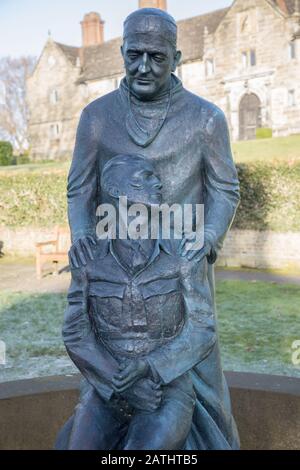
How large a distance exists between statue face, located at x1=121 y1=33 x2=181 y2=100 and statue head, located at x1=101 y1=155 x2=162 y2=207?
36 centimetres

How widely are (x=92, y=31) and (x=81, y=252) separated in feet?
165

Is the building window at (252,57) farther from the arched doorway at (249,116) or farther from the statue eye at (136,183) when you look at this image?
the statue eye at (136,183)

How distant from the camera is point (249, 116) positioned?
3691 centimetres

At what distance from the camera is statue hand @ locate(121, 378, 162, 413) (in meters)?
2.58

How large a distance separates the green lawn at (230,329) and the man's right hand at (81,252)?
4150 mm

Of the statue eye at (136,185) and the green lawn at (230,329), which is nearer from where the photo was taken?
the statue eye at (136,185)

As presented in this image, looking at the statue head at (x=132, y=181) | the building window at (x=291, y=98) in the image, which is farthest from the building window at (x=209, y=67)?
the statue head at (x=132, y=181)

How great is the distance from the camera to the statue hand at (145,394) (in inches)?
102

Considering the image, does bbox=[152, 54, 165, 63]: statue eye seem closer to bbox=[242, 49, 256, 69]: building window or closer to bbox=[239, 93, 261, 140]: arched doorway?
bbox=[239, 93, 261, 140]: arched doorway

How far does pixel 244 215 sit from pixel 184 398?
1215cm

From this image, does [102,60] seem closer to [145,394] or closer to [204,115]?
[204,115]

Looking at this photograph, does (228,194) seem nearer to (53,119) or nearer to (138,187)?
(138,187)

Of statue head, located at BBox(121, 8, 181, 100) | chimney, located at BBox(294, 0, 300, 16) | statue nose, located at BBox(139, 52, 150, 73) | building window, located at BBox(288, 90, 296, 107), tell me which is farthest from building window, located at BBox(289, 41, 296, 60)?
statue nose, located at BBox(139, 52, 150, 73)
